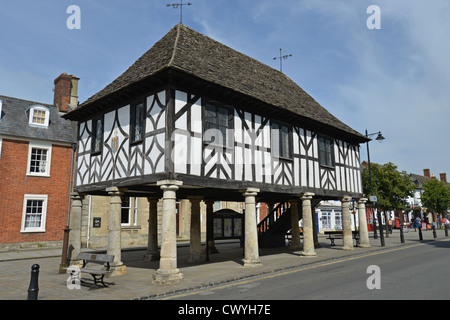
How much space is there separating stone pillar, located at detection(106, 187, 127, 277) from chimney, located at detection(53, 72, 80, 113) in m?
16.7

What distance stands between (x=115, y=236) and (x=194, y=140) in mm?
4325

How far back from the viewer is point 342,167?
Answer: 696 inches

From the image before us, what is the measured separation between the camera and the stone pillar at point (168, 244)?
29.8 ft

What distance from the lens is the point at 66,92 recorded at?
25.2 metres

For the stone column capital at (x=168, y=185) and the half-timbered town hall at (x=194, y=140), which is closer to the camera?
the stone column capital at (x=168, y=185)

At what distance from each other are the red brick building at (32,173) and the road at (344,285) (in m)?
16.8

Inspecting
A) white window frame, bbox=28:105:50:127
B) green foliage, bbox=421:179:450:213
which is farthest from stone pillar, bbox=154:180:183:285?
green foliage, bbox=421:179:450:213

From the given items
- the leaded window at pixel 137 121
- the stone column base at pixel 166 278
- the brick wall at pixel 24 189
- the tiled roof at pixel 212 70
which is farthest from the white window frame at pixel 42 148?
the stone column base at pixel 166 278

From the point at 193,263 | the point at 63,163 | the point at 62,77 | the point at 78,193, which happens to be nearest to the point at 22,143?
the point at 63,163

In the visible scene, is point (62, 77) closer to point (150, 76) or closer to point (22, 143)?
point (22, 143)

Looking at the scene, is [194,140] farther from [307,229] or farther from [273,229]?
[273,229]

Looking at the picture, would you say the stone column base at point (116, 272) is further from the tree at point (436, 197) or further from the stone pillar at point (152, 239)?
the tree at point (436, 197)

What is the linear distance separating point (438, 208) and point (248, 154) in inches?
1719

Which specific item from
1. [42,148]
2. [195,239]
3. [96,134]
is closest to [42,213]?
[42,148]
